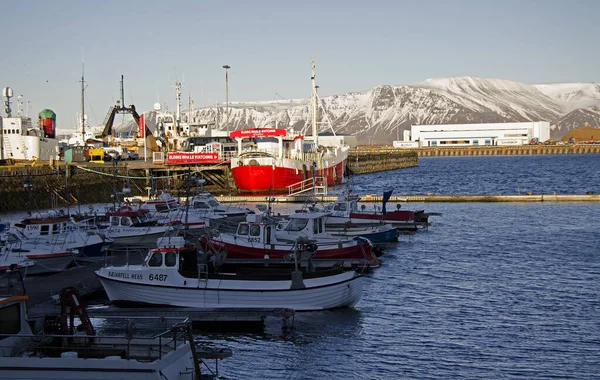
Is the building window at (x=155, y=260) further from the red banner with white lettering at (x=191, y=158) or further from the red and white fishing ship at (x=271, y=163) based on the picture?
the red banner with white lettering at (x=191, y=158)

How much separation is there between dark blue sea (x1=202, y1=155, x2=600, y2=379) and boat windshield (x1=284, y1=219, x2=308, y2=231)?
322 centimetres

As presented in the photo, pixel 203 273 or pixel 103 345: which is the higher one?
pixel 203 273

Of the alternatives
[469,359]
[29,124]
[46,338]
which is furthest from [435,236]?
[29,124]

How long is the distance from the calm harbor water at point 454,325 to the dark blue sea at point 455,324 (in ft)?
0.10

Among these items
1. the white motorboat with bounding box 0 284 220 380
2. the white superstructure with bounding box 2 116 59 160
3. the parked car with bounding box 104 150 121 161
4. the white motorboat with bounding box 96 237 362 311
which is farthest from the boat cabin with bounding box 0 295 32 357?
the parked car with bounding box 104 150 121 161

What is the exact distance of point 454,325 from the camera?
22.7 metres

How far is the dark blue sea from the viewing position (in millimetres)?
19062

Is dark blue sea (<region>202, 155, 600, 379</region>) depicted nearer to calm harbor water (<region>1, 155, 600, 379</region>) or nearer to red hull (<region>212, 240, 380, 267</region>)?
calm harbor water (<region>1, 155, 600, 379</region>)

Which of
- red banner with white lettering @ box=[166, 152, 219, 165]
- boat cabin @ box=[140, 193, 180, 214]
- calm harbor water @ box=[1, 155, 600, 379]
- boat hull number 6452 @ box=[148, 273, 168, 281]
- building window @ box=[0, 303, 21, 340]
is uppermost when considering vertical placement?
red banner with white lettering @ box=[166, 152, 219, 165]

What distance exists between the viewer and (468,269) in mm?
31812

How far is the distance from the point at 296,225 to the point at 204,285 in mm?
9213

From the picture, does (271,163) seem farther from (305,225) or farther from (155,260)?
(155,260)

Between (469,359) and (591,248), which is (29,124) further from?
(469,359)

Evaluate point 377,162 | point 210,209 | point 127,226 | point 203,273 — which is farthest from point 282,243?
point 377,162
